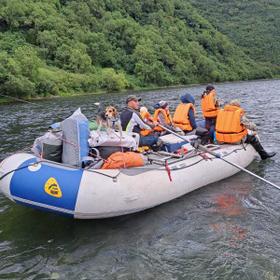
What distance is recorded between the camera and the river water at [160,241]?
5219 millimetres

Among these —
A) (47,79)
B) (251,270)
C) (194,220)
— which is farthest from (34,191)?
(47,79)

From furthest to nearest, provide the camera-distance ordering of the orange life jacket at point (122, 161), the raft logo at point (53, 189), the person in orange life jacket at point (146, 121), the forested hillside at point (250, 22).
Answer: the forested hillside at point (250, 22), the person in orange life jacket at point (146, 121), the orange life jacket at point (122, 161), the raft logo at point (53, 189)

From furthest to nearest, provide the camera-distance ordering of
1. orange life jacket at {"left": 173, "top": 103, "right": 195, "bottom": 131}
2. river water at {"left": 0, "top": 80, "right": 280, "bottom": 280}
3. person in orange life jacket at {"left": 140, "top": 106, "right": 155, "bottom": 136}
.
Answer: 1. orange life jacket at {"left": 173, "top": 103, "right": 195, "bottom": 131}
2. person in orange life jacket at {"left": 140, "top": 106, "right": 155, "bottom": 136}
3. river water at {"left": 0, "top": 80, "right": 280, "bottom": 280}

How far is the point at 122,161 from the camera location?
21.8 feet

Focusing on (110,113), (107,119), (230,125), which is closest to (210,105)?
(230,125)

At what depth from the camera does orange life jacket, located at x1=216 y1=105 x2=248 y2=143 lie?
30.0 ft

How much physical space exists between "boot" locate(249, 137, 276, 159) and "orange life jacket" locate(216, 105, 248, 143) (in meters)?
0.62

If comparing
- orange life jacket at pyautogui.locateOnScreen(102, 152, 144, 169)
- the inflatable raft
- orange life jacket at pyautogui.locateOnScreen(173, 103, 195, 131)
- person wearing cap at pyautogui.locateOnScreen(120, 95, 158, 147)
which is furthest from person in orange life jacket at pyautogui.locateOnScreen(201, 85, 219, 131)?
Result: orange life jacket at pyautogui.locateOnScreen(102, 152, 144, 169)

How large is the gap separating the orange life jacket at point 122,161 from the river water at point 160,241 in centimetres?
89

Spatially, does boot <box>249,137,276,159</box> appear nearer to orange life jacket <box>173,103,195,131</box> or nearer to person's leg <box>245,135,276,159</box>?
person's leg <box>245,135,276,159</box>

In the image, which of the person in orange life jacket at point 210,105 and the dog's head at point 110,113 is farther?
the person in orange life jacket at point 210,105

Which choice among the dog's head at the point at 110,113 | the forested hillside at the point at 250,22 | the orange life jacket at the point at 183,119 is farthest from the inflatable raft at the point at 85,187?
the forested hillside at the point at 250,22

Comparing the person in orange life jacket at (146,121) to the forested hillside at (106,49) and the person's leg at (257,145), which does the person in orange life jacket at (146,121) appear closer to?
the person's leg at (257,145)

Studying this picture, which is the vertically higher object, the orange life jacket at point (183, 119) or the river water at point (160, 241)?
the orange life jacket at point (183, 119)
